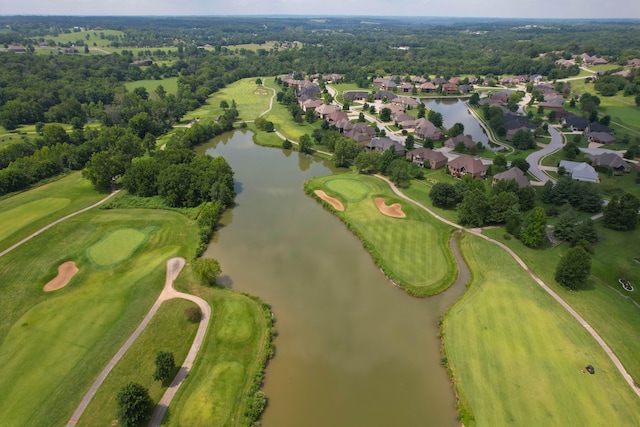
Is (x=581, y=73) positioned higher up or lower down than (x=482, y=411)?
higher up

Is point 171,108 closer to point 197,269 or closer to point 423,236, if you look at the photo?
point 197,269

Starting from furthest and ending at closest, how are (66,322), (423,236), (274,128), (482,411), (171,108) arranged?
(171,108) → (274,128) → (423,236) → (66,322) → (482,411)

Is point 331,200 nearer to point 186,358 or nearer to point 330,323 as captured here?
point 330,323

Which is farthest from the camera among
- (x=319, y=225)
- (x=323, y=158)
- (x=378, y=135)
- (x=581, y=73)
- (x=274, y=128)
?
(x=581, y=73)

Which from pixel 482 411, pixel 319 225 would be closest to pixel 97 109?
pixel 319 225

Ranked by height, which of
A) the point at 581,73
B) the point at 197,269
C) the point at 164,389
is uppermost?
the point at 581,73

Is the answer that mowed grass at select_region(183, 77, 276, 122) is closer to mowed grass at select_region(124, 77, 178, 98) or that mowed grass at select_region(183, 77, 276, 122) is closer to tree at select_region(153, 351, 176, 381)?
mowed grass at select_region(124, 77, 178, 98)

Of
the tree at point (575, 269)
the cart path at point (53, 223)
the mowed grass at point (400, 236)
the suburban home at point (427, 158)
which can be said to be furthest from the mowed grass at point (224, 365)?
the suburban home at point (427, 158)
